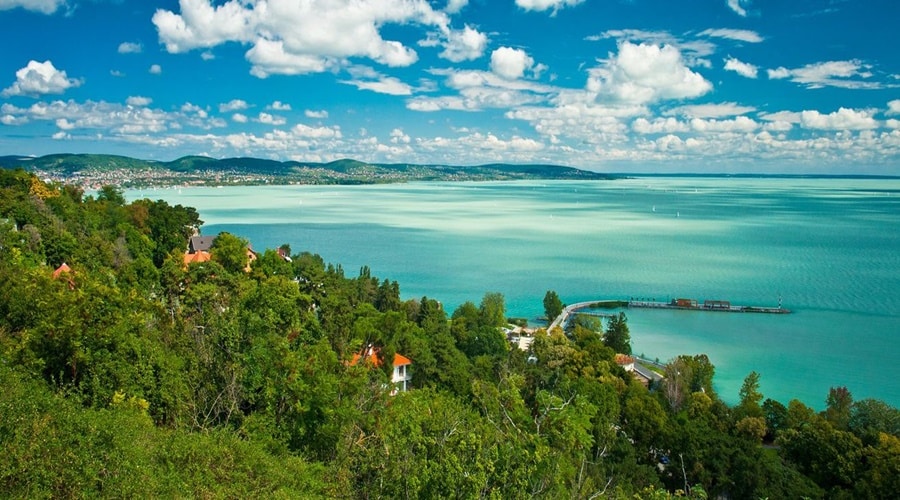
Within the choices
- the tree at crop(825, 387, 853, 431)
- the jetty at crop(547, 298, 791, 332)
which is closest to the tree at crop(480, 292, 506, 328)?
the jetty at crop(547, 298, 791, 332)

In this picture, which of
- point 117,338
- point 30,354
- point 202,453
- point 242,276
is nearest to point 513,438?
point 202,453

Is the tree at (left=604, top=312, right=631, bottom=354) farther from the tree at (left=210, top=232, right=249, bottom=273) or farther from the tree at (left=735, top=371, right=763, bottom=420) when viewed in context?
the tree at (left=210, top=232, right=249, bottom=273)

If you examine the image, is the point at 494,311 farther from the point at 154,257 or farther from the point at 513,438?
the point at 513,438

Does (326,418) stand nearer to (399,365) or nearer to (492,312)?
(399,365)

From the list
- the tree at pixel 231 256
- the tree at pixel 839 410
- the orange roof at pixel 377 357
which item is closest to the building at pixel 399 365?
the orange roof at pixel 377 357

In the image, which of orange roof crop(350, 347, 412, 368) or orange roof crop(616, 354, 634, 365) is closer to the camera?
orange roof crop(350, 347, 412, 368)

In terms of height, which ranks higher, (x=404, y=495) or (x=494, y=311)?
(x=404, y=495)

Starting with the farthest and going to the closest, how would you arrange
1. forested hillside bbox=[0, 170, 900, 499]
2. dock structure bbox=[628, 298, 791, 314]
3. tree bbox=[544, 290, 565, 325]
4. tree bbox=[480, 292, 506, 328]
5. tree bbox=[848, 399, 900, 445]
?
1. dock structure bbox=[628, 298, 791, 314]
2. tree bbox=[544, 290, 565, 325]
3. tree bbox=[480, 292, 506, 328]
4. tree bbox=[848, 399, 900, 445]
5. forested hillside bbox=[0, 170, 900, 499]

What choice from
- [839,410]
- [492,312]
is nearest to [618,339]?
[492,312]
